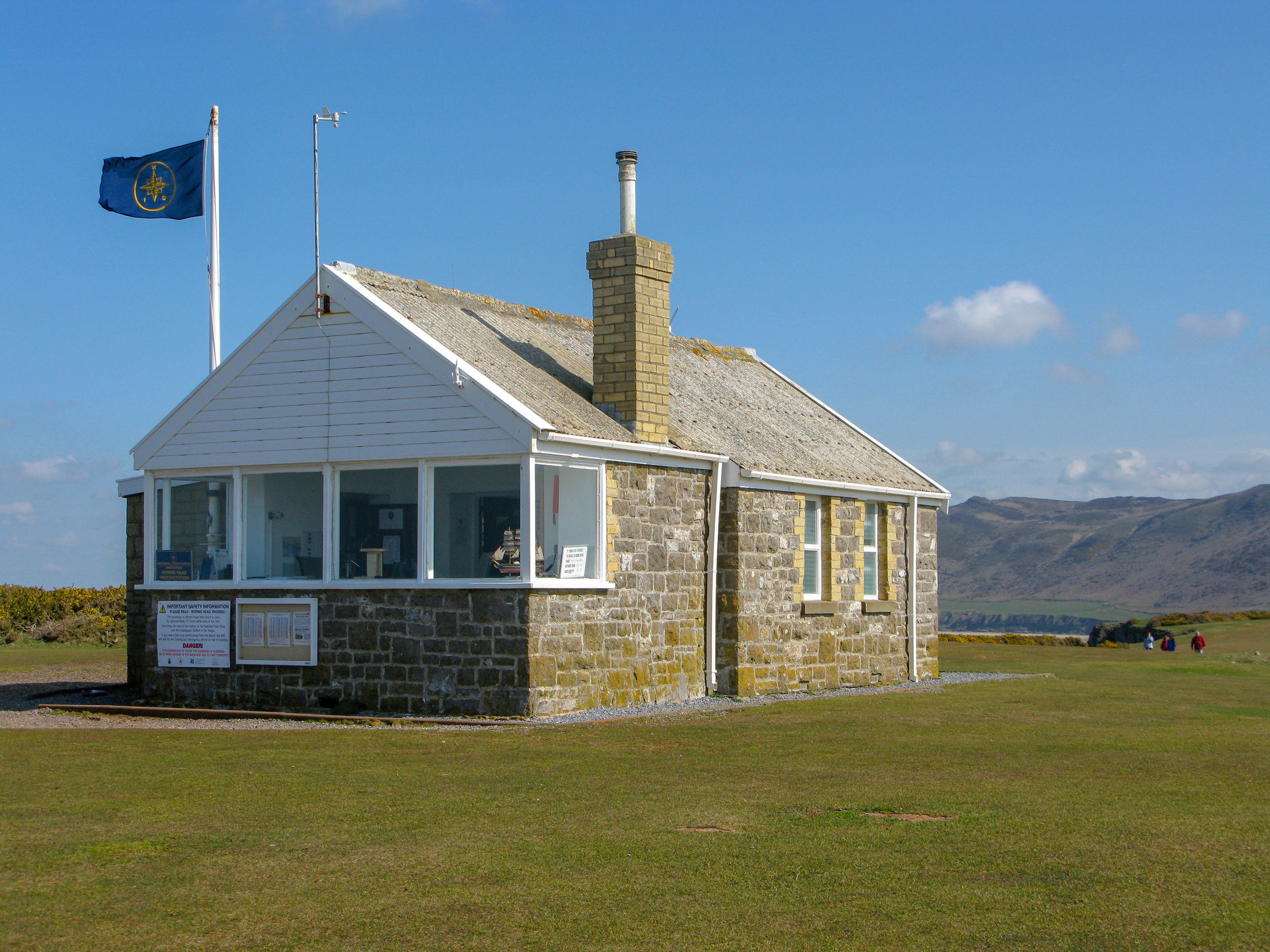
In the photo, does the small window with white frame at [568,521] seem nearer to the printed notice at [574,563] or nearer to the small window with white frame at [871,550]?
the printed notice at [574,563]

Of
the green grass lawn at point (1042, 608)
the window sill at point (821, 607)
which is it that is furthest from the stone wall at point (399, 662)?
the green grass lawn at point (1042, 608)

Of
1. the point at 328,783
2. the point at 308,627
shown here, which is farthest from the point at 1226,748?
the point at 308,627

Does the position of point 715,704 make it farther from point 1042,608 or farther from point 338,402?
point 1042,608

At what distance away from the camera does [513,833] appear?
7.80 m

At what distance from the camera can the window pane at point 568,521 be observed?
15.2 meters

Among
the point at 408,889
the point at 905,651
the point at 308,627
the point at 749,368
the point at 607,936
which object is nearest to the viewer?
the point at 607,936

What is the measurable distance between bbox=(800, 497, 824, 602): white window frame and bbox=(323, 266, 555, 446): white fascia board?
18.6 feet

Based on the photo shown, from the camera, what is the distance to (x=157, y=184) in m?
21.4

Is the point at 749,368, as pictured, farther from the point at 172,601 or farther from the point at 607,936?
the point at 607,936

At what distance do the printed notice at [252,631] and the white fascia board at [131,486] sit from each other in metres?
3.51

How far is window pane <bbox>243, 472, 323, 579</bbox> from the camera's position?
649 inches

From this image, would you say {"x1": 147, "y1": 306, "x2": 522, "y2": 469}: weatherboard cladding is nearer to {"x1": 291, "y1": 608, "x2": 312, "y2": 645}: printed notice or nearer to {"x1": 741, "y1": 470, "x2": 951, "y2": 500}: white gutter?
{"x1": 291, "y1": 608, "x2": 312, "y2": 645}: printed notice

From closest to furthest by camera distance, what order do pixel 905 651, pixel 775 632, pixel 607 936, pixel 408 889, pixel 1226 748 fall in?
pixel 607 936 < pixel 408 889 < pixel 1226 748 < pixel 775 632 < pixel 905 651

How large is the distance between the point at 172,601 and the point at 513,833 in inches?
427
